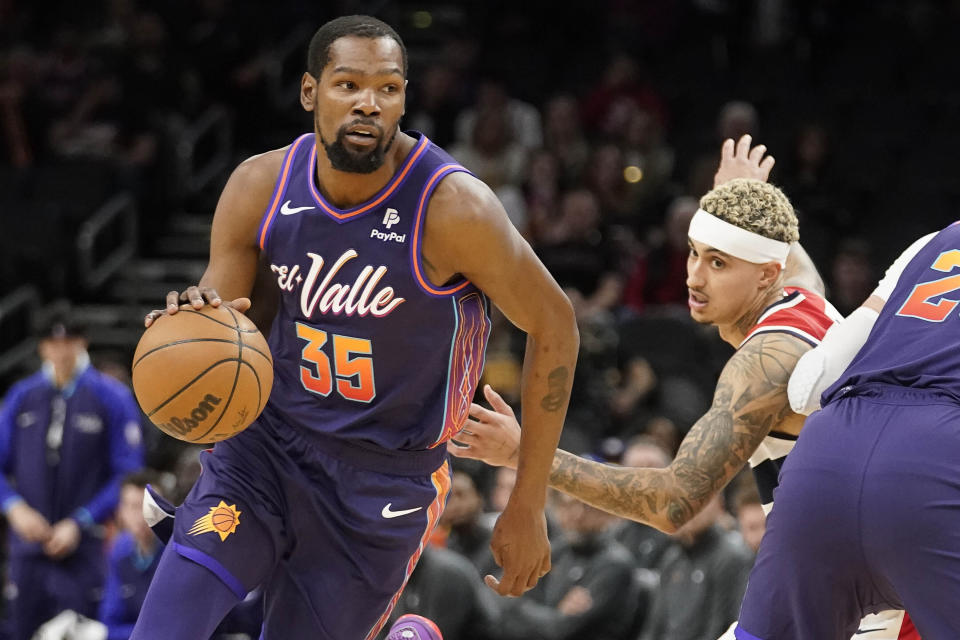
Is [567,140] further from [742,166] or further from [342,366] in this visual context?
[342,366]

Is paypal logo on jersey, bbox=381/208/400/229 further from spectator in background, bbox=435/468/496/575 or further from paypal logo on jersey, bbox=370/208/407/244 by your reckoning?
spectator in background, bbox=435/468/496/575

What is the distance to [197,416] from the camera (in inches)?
157

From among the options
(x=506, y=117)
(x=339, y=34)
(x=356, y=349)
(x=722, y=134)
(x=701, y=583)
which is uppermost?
(x=339, y=34)

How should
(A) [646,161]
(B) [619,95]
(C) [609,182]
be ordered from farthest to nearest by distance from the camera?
(B) [619,95], (A) [646,161], (C) [609,182]

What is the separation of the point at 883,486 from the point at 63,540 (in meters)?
6.92

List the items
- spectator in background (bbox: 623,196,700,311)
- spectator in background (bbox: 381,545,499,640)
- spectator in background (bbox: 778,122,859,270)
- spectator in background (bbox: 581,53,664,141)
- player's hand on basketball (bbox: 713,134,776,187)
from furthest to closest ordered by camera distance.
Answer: spectator in background (bbox: 581,53,664,141)
spectator in background (bbox: 623,196,700,311)
spectator in background (bbox: 778,122,859,270)
spectator in background (bbox: 381,545,499,640)
player's hand on basketball (bbox: 713,134,776,187)

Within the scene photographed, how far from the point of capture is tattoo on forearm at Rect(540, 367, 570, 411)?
14.5ft

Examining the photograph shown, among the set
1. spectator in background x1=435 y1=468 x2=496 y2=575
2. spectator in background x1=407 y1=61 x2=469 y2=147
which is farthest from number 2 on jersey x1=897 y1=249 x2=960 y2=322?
spectator in background x1=407 y1=61 x2=469 y2=147

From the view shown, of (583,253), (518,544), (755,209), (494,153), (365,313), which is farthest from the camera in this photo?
(494,153)

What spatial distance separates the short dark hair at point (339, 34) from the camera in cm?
424

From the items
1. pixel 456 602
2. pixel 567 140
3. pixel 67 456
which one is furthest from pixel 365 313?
pixel 567 140

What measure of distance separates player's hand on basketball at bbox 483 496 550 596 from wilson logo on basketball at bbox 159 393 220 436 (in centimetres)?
103

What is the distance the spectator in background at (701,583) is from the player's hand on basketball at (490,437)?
9.53ft

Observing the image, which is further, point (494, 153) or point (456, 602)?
point (494, 153)
